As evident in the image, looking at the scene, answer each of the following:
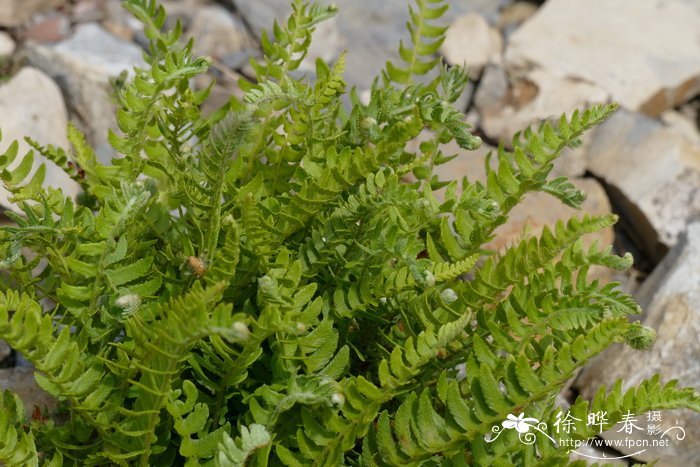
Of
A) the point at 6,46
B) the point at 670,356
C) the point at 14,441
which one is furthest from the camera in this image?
the point at 6,46

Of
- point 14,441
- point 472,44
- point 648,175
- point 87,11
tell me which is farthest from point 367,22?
point 14,441

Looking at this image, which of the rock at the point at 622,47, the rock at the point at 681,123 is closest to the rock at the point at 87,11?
A: the rock at the point at 622,47

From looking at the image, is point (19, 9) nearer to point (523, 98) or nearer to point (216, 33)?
point (216, 33)

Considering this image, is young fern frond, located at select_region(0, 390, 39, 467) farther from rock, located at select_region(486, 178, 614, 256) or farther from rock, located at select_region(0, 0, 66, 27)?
rock, located at select_region(0, 0, 66, 27)

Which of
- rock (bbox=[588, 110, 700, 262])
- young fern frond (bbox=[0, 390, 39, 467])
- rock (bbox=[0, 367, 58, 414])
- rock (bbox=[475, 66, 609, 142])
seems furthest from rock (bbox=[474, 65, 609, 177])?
young fern frond (bbox=[0, 390, 39, 467])

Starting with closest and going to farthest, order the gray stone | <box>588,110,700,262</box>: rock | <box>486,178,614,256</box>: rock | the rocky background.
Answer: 1. the rocky background
2. <box>486,178,614,256</box>: rock
3. <box>588,110,700,262</box>: rock
4. the gray stone
